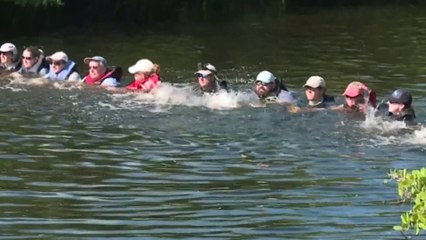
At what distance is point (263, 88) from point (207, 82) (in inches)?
49.8

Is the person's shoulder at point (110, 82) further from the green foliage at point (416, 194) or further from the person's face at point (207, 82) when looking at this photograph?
the green foliage at point (416, 194)

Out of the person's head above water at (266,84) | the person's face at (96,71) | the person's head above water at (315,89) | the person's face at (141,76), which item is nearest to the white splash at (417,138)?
the person's head above water at (315,89)

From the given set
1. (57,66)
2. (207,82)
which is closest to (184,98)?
(207,82)

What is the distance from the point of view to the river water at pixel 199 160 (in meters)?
10.3

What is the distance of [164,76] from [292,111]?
6.23m

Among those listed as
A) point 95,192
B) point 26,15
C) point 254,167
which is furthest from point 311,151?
point 26,15

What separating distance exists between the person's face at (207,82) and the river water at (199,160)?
0.36 meters

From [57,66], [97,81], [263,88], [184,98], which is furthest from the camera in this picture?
[57,66]

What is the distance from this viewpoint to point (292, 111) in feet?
55.3

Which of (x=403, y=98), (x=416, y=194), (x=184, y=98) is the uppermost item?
(x=416, y=194)

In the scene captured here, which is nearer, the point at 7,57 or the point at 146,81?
the point at 146,81

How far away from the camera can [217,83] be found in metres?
18.6

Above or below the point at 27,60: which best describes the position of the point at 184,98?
below

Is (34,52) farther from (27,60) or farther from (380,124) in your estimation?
(380,124)
